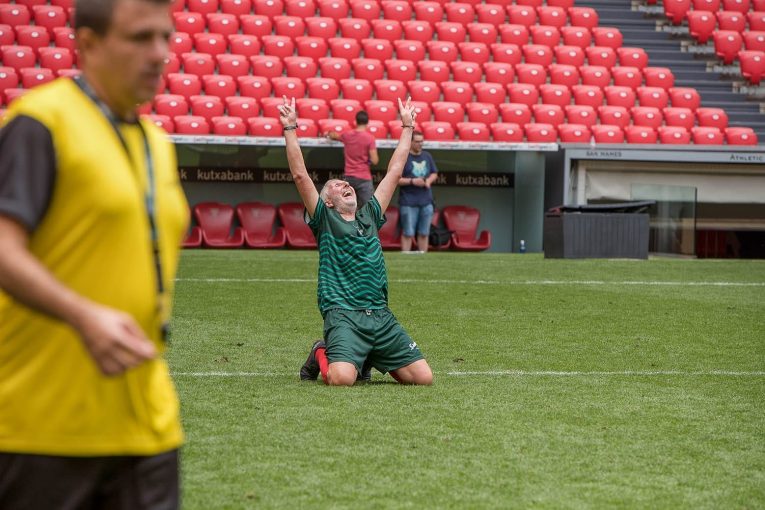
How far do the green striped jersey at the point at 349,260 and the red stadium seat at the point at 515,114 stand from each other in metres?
14.7

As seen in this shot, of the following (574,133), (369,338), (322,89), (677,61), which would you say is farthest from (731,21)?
(369,338)

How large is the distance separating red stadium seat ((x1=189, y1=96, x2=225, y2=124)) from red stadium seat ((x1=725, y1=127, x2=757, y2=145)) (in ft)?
31.7

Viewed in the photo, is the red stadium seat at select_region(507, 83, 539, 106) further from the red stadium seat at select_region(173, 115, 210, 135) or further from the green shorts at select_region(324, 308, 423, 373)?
the green shorts at select_region(324, 308, 423, 373)

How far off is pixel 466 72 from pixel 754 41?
6977 millimetres

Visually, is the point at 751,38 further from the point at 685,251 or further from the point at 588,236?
the point at 588,236

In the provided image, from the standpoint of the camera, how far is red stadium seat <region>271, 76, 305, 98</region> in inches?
834

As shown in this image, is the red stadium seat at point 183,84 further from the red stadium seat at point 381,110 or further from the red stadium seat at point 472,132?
the red stadium seat at point 472,132

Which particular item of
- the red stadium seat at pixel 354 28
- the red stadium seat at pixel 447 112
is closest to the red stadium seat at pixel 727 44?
the red stadium seat at pixel 447 112

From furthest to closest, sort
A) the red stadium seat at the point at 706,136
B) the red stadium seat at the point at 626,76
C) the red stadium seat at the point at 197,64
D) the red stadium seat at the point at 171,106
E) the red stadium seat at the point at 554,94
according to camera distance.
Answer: the red stadium seat at the point at 626,76
the red stadium seat at the point at 554,94
the red stadium seat at the point at 706,136
the red stadium seat at the point at 197,64
the red stadium seat at the point at 171,106

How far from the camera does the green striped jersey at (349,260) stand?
23.9 feet

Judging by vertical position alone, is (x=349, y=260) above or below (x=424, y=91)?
below

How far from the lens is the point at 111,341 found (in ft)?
6.60

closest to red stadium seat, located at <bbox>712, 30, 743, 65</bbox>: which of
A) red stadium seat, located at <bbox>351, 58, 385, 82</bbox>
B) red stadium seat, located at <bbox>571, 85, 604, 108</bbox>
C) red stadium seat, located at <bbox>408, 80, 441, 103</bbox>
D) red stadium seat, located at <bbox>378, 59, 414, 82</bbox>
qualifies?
red stadium seat, located at <bbox>571, 85, 604, 108</bbox>

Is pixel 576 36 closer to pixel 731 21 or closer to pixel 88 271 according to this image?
pixel 731 21
